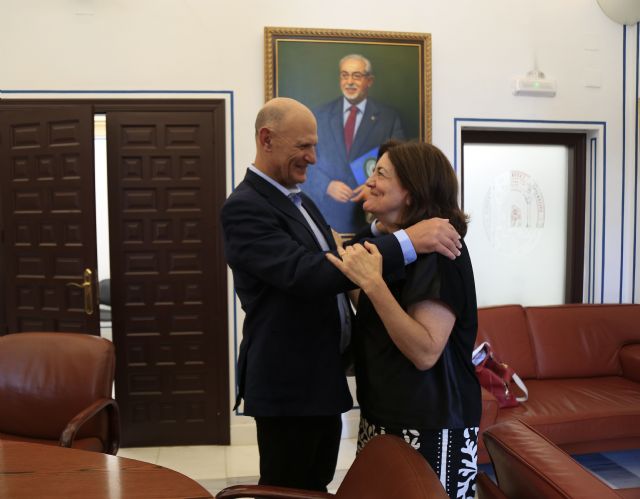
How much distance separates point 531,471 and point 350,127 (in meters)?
2.78

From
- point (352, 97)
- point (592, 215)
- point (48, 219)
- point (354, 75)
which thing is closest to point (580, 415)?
point (592, 215)

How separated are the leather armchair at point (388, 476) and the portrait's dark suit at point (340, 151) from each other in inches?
95.2

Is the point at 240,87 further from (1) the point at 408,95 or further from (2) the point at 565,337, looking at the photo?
(2) the point at 565,337

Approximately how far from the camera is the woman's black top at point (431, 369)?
1.35m

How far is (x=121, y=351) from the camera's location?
3.44 m

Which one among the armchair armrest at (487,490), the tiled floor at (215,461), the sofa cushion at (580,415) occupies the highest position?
the armchair armrest at (487,490)

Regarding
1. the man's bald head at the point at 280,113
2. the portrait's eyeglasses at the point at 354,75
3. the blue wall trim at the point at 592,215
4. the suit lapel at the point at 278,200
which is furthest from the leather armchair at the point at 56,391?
the blue wall trim at the point at 592,215

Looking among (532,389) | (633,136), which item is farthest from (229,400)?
(633,136)

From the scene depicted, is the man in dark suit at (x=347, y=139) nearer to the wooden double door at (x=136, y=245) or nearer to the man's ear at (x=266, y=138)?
the wooden double door at (x=136, y=245)

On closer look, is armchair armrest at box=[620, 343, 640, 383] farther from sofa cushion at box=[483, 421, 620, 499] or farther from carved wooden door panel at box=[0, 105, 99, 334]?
carved wooden door panel at box=[0, 105, 99, 334]

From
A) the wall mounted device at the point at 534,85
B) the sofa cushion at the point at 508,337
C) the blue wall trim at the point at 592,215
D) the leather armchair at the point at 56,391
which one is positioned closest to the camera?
the leather armchair at the point at 56,391

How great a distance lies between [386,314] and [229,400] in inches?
98.5

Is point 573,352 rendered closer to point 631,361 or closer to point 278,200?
point 631,361

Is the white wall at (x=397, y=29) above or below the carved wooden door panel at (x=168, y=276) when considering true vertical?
above
